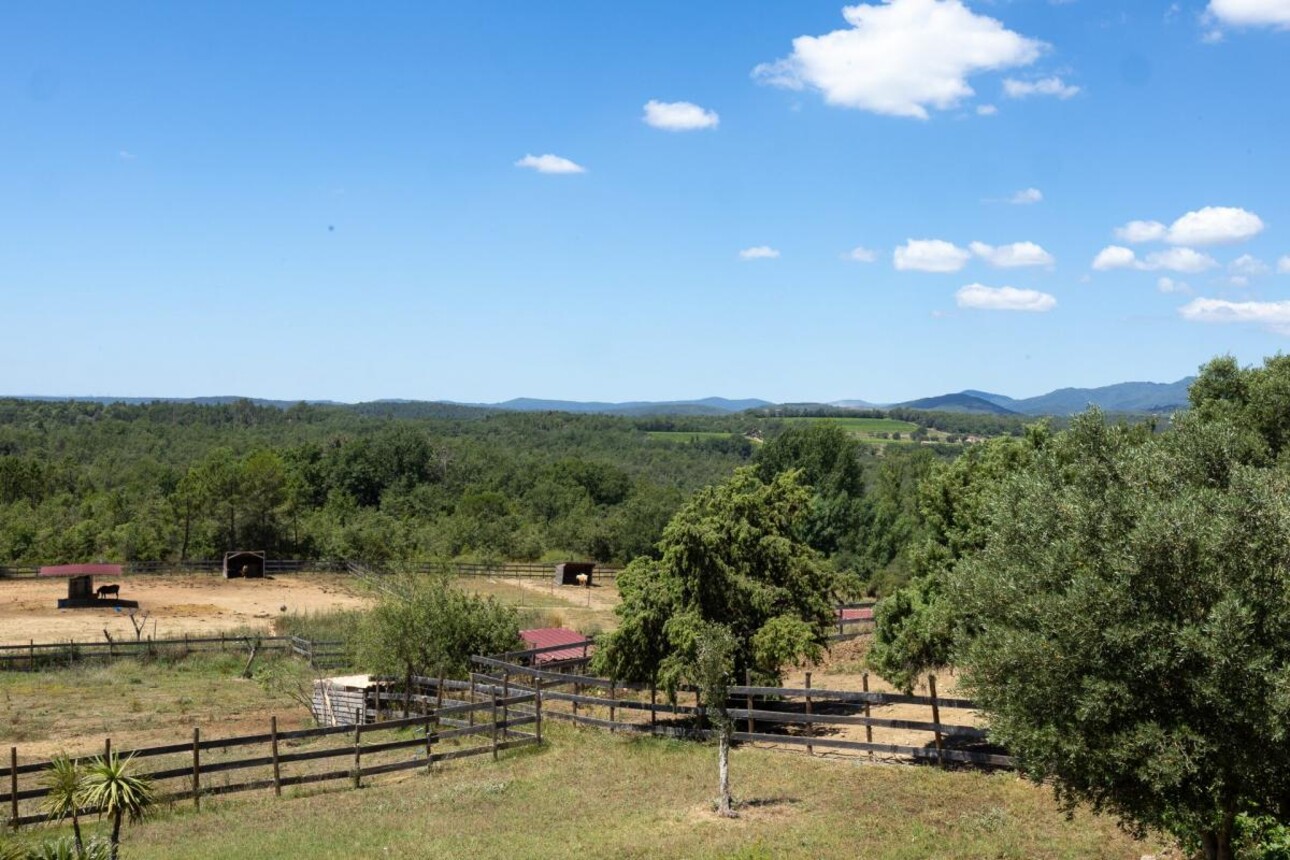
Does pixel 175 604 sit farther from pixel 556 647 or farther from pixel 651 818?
pixel 651 818

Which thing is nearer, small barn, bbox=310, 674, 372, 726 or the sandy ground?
small barn, bbox=310, 674, 372, 726

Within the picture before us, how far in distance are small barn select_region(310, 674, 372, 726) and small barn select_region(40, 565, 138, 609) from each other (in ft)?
97.2

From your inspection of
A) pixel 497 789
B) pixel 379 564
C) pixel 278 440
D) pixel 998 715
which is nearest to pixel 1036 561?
pixel 998 715

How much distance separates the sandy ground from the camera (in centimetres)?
4525

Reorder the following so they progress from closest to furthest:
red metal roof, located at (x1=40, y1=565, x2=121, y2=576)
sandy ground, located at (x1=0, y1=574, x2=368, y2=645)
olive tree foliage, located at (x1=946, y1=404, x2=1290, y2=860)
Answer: olive tree foliage, located at (x1=946, y1=404, x2=1290, y2=860)
sandy ground, located at (x1=0, y1=574, x2=368, y2=645)
red metal roof, located at (x1=40, y1=565, x2=121, y2=576)

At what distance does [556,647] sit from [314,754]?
10.7m

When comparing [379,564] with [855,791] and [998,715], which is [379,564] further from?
[998,715]

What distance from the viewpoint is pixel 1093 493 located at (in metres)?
11.1

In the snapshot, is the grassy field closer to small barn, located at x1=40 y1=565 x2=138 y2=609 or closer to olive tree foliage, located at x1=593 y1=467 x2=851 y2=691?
olive tree foliage, located at x1=593 y1=467 x2=851 y2=691

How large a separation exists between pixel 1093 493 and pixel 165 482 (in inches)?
4006

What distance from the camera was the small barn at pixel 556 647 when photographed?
2791cm

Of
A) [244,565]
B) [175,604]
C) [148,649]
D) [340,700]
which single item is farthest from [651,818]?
[244,565]

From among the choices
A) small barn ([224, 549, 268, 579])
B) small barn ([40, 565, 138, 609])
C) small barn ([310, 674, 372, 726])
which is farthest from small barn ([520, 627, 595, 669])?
small barn ([224, 549, 268, 579])

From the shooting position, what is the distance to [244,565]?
65000mm
